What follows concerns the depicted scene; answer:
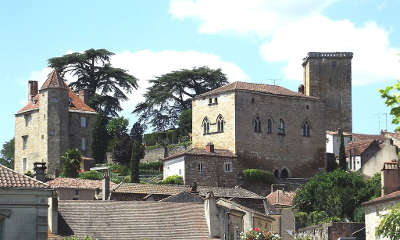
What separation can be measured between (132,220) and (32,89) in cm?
5284

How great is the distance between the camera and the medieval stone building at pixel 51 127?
297ft

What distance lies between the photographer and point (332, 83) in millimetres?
104875

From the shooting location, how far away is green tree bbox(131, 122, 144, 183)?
81.4 metres

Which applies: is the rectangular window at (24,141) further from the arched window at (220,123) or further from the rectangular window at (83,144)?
the arched window at (220,123)

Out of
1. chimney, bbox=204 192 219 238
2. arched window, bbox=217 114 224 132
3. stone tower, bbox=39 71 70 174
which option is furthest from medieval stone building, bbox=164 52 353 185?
chimney, bbox=204 192 219 238

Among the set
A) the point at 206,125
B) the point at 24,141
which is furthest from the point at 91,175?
the point at 24,141

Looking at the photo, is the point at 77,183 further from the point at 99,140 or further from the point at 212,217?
the point at 212,217

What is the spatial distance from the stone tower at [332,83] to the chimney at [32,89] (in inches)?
1058

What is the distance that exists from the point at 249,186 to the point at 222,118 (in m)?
6.55

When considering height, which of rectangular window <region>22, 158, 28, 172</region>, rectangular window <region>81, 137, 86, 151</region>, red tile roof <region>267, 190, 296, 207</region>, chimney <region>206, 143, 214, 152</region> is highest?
rectangular window <region>81, 137, 86, 151</region>

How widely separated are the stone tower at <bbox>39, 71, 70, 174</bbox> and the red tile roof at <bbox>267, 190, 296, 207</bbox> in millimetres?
20847

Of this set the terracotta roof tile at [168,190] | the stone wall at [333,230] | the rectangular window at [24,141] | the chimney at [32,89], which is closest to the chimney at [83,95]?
the chimney at [32,89]

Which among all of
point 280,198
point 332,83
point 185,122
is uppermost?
point 332,83

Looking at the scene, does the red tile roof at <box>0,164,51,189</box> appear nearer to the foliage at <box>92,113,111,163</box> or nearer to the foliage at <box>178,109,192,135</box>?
the foliage at <box>92,113,111,163</box>
